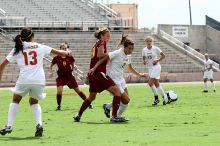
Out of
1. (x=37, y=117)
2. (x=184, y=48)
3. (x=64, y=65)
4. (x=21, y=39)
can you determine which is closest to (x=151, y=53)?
(x=64, y=65)

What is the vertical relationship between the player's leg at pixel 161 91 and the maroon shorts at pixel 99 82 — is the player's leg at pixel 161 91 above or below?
below

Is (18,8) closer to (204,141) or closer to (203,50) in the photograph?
(203,50)

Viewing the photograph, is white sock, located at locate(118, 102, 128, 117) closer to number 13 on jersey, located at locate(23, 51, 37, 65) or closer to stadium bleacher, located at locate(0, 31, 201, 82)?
number 13 on jersey, located at locate(23, 51, 37, 65)

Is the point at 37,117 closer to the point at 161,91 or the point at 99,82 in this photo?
the point at 99,82

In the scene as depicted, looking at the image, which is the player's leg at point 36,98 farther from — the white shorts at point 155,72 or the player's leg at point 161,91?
the white shorts at point 155,72

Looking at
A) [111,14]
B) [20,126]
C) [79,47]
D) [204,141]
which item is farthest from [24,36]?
[111,14]

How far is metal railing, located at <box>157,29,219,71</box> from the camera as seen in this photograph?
6325 centimetres

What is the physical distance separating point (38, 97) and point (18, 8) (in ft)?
179

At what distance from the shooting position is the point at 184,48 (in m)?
64.8

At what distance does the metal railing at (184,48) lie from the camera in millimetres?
63250

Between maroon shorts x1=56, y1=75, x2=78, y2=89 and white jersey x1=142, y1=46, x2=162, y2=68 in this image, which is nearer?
maroon shorts x1=56, y1=75, x2=78, y2=89

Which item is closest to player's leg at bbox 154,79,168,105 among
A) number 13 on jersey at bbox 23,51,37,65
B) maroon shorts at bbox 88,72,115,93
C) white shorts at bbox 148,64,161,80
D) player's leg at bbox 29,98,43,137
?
white shorts at bbox 148,64,161,80

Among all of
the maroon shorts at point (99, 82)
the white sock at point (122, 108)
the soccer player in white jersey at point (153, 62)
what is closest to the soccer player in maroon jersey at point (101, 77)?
the maroon shorts at point (99, 82)

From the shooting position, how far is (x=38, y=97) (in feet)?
41.4
